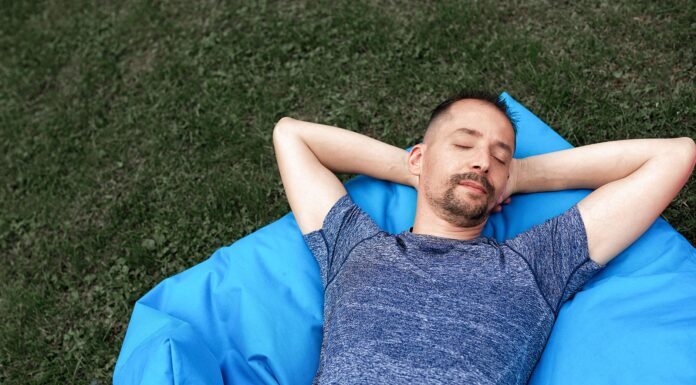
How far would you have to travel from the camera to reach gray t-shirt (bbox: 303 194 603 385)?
211cm

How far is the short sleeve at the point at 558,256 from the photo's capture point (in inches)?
90.6

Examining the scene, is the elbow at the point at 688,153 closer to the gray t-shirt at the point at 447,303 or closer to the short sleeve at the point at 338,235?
the gray t-shirt at the point at 447,303

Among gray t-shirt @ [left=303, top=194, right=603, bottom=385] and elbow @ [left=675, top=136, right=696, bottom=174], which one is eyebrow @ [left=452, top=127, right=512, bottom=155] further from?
elbow @ [left=675, top=136, right=696, bottom=174]

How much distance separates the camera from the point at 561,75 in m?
3.74

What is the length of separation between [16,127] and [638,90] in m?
4.25

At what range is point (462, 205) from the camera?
7.95ft

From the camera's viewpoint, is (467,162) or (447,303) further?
(467,162)

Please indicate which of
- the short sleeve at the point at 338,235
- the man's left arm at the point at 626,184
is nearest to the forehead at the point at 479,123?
the man's left arm at the point at 626,184

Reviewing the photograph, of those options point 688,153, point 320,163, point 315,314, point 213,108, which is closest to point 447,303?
point 315,314

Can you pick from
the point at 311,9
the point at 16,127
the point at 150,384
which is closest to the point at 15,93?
the point at 16,127

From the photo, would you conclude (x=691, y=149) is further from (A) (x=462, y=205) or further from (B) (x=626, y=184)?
(A) (x=462, y=205)

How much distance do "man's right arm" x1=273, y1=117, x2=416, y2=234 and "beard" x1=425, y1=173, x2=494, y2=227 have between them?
1.58ft

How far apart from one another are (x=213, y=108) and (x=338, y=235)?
196cm

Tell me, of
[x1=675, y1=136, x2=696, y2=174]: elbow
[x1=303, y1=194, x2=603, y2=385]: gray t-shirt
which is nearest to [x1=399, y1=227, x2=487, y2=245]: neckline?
[x1=303, y1=194, x2=603, y2=385]: gray t-shirt
